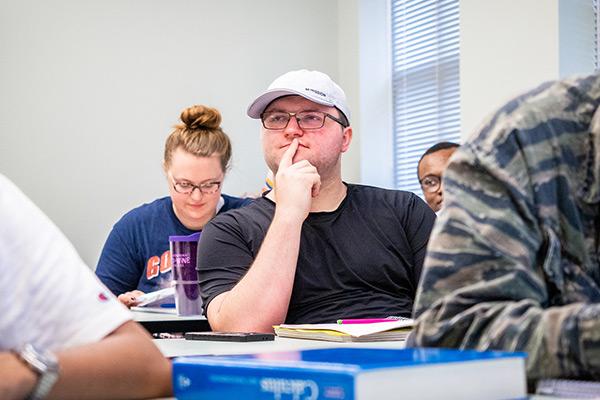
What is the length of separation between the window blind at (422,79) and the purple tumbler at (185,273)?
2.52 meters

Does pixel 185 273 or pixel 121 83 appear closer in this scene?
pixel 185 273

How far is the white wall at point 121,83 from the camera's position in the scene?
4.70 meters

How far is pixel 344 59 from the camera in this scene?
5.54 m

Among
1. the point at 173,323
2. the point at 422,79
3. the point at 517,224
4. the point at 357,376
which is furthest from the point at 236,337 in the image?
the point at 422,79

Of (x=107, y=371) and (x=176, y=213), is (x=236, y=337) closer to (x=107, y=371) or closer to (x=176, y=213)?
(x=107, y=371)

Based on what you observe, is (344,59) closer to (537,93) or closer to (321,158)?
(321,158)

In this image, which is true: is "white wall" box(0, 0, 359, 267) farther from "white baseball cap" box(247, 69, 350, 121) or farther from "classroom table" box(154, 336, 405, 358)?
"classroom table" box(154, 336, 405, 358)

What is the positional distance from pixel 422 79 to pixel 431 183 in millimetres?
940

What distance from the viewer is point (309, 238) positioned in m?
2.39

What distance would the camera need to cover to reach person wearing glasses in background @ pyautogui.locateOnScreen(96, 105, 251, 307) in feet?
11.5

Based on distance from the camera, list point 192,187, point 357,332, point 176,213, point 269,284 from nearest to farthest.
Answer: point 357,332, point 269,284, point 192,187, point 176,213

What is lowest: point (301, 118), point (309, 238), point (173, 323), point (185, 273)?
point (173, 323)

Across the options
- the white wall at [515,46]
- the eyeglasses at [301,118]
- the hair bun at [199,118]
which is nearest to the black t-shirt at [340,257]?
the eyeglasses at [301,118]

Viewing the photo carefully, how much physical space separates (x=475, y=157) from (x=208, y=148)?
8.34 ft
